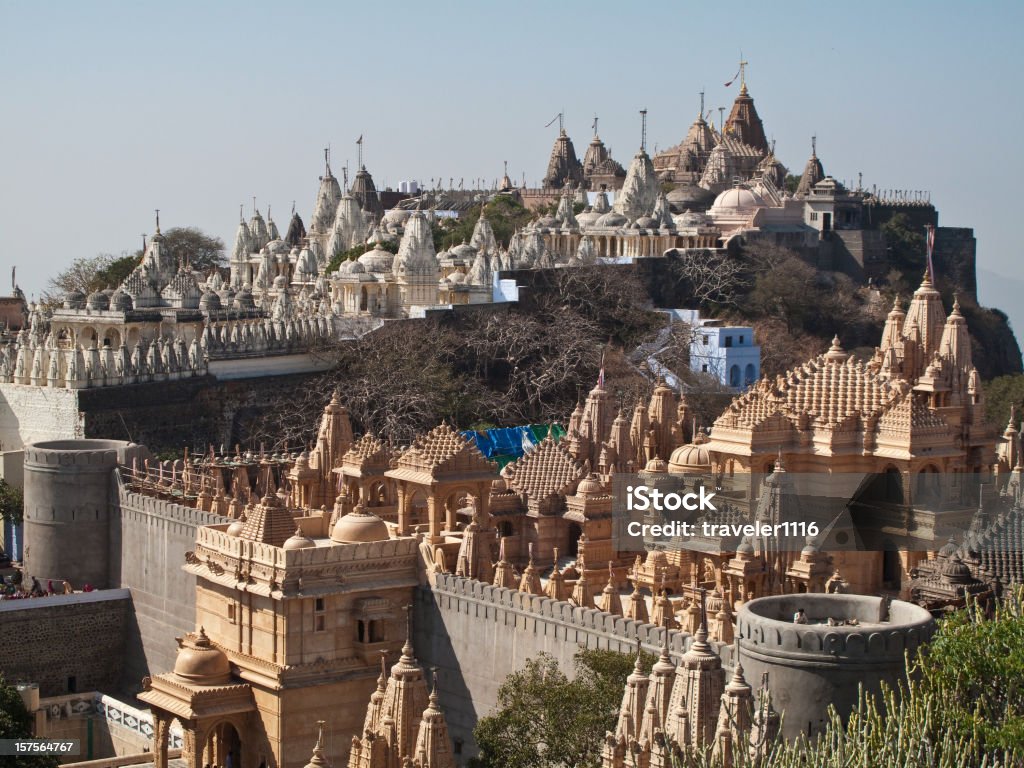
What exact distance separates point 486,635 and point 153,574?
964 cm

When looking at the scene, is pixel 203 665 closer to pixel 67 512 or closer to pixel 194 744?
pixel 194 744

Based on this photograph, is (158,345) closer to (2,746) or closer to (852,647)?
(2,746)

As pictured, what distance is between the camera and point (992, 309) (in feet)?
223

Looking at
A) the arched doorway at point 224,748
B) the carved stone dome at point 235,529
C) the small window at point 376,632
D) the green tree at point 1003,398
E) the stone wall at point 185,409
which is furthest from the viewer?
the green tree at point 1003,398

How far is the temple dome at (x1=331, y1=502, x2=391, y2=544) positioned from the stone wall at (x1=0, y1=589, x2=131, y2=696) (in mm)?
7292

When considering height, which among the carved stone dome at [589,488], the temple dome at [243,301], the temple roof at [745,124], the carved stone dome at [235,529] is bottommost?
the carved stone dome at [235,529]

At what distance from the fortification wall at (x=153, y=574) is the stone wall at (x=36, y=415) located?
24.7 feet

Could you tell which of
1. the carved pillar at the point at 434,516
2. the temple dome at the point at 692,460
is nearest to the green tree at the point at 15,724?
the carved pillar at the point at 434,516

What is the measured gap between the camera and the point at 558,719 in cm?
2197

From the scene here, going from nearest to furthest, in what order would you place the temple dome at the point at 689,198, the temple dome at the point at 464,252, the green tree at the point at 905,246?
the temple dome at the point at 464,252 < the green tree at the point at 905,246 < the temple dome at the point at 689,198

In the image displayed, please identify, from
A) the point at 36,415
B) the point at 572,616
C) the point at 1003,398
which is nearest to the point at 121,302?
the point at 36,415

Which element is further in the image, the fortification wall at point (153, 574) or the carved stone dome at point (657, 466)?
the fortification wall at point (153, 574)

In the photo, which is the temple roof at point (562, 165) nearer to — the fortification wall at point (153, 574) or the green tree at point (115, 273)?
the green tree at point (115, 273)

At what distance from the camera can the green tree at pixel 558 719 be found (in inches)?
855
